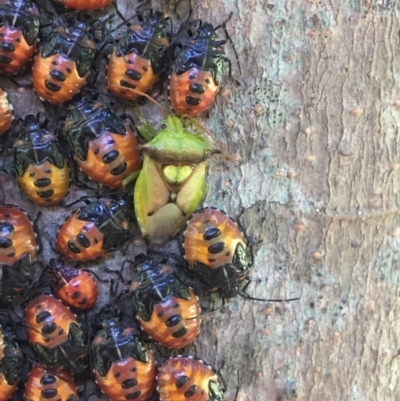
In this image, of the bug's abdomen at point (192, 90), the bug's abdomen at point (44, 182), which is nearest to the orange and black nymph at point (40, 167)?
the bug's abdomen at point (44, 182)

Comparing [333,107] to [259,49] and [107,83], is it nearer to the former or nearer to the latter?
[259,49]

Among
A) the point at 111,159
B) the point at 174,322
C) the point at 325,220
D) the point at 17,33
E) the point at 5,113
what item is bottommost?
the point at 174,322

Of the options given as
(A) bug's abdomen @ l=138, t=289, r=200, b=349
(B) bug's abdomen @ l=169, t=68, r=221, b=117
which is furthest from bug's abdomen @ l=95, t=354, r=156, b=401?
(B) bug's abdomen @ l=169, t=68, r=221, b=117

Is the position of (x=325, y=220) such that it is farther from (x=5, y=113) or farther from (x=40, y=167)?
(x=5, y=113)

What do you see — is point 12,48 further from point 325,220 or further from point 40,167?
point 325,220

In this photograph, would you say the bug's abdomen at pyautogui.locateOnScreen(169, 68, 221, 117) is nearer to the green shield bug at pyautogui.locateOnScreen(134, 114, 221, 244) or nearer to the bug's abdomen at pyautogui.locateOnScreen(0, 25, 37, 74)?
the green shield bug at pyautogui.locateOnScreen(134, 114, 221, 244)

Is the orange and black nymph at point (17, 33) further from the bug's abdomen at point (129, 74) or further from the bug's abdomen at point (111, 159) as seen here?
the bug's abdomen at point (111, 159)

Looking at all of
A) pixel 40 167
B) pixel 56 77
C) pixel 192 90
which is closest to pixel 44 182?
pixel 40 167

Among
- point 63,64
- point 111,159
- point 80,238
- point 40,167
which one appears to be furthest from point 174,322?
point 63,64

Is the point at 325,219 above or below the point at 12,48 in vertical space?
below

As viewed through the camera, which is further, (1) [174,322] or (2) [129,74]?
(2) [129,74]
